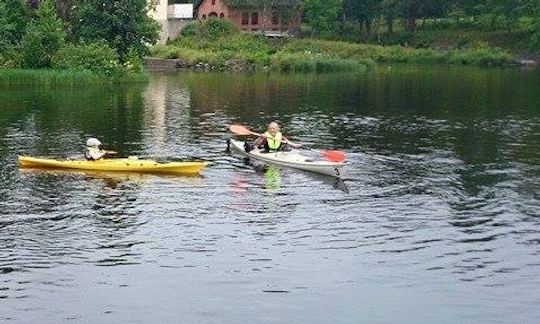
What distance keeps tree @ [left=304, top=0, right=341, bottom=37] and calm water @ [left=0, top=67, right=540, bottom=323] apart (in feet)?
195

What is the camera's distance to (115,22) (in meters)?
61.3

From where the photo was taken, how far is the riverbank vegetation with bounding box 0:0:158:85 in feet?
186

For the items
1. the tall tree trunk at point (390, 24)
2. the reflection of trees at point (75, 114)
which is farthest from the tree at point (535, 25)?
the reflection of trees at point (75, 114)

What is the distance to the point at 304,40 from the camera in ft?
306

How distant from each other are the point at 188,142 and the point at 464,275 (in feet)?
60.9

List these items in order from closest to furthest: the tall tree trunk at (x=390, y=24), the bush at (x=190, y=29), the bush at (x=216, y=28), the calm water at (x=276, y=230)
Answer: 1. the calm water at (x=276, y=230)
2. the bush at (x=216, y=28)
3. the bush at (x=190, y=29)
4. the tall tree trunk at (x=390, y=24)

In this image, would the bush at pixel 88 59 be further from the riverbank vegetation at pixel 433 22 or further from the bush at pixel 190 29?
the riverbank vegetation at pixel 433 22

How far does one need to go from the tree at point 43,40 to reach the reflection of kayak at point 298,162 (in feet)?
101

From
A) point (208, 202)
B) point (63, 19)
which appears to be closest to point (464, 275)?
point (208, 202)

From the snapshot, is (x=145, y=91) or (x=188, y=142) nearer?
(x=188, y=142)

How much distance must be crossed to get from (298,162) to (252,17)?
7542 cm

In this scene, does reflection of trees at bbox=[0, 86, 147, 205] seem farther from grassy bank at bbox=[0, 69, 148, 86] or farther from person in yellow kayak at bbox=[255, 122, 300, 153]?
person in yellow kayak at bbox=[255, 122, 300, 153]

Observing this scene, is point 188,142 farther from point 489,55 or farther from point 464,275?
point 489,55

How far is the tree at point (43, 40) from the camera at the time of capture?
57406mm
